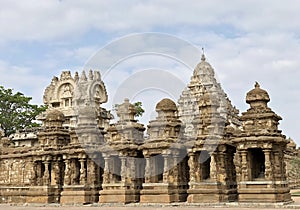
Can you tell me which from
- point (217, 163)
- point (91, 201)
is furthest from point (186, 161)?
point (91, 201)

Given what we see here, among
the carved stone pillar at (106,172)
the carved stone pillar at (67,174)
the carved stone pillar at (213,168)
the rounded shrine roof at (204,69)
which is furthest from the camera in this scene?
the rounded shrine roof at (204,69)

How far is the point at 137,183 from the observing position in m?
24.1

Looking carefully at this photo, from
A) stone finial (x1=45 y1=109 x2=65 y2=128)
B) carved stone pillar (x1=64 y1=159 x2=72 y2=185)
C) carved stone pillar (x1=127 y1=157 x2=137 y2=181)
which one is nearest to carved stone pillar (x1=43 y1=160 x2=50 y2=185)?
carved stone pillar (x1=64 y1=159 x2=72 y2=185)

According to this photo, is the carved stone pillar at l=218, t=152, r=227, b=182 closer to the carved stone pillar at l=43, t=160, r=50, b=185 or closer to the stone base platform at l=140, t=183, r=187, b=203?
the stone base platform at l=140, t=183, r=187, b=203

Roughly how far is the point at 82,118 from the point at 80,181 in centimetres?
367

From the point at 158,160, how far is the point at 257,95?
623cm

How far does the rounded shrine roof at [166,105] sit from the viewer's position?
80.1ft

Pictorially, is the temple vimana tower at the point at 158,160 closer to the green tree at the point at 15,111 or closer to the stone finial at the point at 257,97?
the stone finial at the point at 257,97

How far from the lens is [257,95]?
70.0 feet

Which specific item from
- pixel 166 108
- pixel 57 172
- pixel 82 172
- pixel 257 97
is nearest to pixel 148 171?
pixel 166 108

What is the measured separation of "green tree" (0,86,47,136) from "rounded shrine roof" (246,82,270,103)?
33662 millimetres

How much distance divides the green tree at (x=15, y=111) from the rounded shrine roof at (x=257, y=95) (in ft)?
110

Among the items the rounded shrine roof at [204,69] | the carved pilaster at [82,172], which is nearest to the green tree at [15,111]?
the rounded shrine roof at [204,69]

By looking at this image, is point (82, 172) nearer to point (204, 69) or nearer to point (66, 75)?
point (204, 69)
